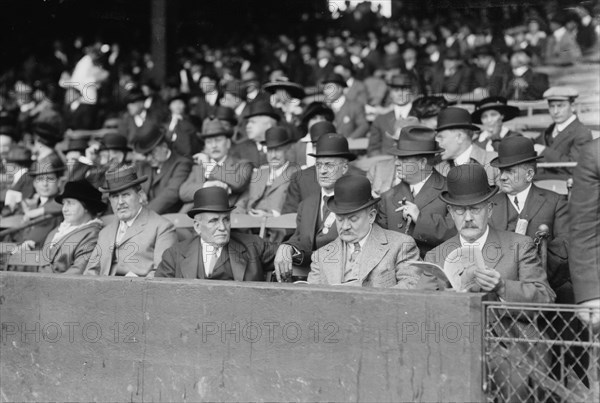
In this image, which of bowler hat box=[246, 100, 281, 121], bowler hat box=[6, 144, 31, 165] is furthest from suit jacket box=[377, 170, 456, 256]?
bowler hat box=[6, 144, 31, 165]

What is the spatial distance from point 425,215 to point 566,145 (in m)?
3.29

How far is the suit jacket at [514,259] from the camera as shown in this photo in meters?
5.89

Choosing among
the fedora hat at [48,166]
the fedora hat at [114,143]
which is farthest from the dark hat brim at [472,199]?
the fedora hat at [114,143]

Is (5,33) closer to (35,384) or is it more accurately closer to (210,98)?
(210,98)

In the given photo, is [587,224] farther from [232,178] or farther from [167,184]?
[167,184]

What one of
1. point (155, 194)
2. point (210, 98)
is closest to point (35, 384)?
point (155, 194)

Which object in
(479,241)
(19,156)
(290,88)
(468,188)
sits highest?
(290,88)

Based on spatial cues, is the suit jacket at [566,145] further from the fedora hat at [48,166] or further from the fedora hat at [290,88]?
the fedora hat at [48,166]

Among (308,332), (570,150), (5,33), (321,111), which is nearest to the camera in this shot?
(308,332)

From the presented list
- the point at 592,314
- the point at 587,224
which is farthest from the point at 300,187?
the point at 592,314

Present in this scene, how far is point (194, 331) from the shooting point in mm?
5984

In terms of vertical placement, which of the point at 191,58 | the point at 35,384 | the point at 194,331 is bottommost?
the point at 35,384

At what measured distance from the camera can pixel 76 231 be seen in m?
8.66

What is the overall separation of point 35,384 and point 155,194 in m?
4.26
